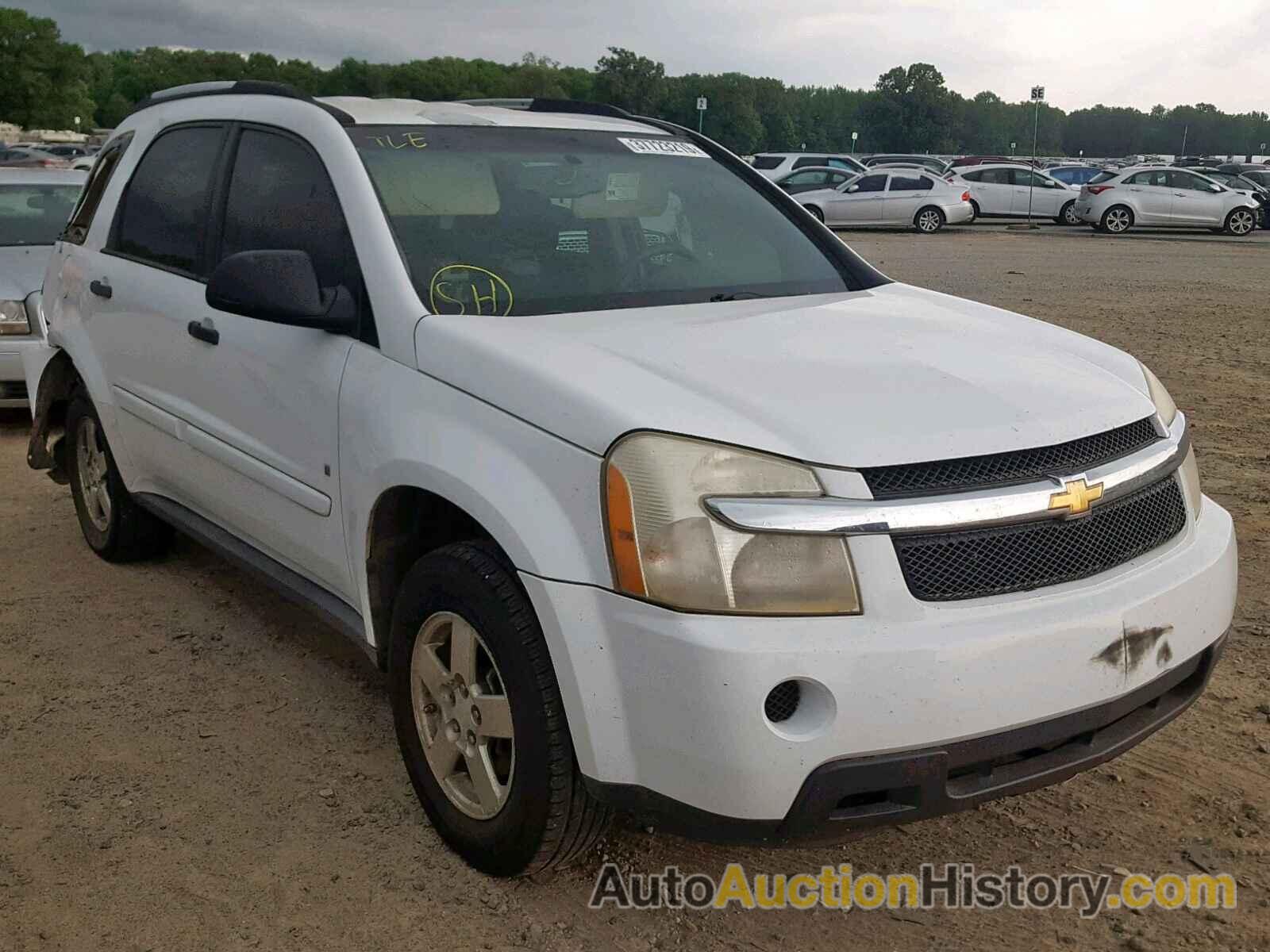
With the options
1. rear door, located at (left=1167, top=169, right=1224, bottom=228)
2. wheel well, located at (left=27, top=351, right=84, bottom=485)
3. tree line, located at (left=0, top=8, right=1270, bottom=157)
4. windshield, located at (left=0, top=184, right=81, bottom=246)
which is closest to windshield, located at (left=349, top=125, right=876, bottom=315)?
wheel well, located at (left=27, top=351, right=84, bottom=485)

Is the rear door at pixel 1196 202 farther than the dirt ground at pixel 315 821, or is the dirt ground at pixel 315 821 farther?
the rear door at pixel 1196 202

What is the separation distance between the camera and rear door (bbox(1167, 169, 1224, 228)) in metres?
27.4

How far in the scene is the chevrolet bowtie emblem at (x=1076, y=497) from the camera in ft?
8.42

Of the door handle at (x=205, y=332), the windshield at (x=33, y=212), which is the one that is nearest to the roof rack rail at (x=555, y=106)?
the door handle at (x=205, y=332)

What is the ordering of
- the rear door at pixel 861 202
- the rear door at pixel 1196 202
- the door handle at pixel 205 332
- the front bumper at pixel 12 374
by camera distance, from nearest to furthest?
the door handle at pixel 205 332, the front bumper at pixel 12 374, the rear door at pixel 1196 202, the rear door at pixel 861 202

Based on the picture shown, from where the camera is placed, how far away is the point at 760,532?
2.40 meters

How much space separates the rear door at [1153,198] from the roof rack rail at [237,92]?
26.4 meters

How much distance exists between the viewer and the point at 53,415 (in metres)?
5.40

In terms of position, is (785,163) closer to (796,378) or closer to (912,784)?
(796,378)

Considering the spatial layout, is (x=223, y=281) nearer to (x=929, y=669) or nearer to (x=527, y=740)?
(x=527, y=740)

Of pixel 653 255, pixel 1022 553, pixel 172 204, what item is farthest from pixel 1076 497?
pixel 172 204

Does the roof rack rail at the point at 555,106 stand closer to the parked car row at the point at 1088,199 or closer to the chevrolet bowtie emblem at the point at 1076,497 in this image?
the chevrolet bowtie emblem at the point at 1076,497

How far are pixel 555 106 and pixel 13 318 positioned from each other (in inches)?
190

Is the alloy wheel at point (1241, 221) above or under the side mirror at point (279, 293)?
under
